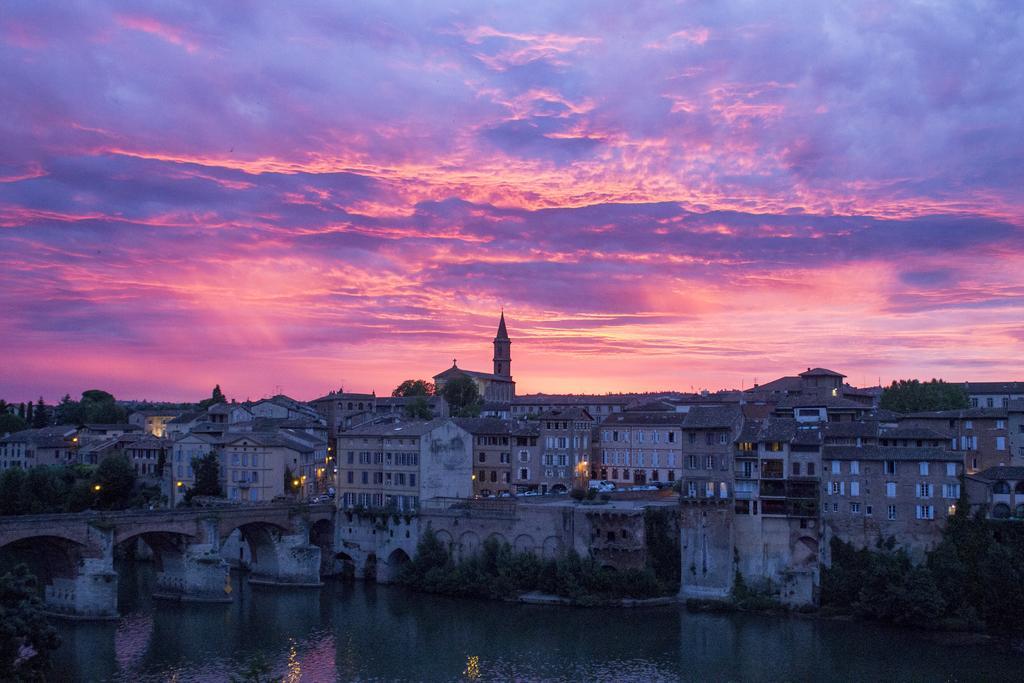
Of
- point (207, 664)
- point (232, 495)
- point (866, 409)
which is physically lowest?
point (207, 664)

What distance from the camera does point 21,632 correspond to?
38.6 meters

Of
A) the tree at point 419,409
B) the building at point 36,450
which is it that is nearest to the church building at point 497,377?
the tree at point 419,409

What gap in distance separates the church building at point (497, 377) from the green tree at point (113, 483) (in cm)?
6983

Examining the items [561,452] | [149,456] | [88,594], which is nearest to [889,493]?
[561,452]

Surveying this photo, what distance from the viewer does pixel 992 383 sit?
110188 millimetres

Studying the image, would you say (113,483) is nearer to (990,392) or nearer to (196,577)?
(196,577)

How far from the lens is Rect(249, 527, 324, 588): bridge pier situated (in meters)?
78.6

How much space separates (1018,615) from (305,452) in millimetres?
61853

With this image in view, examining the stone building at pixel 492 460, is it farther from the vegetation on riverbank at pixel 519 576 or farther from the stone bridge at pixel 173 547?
the vegetation on riverbank at pixel 519 576

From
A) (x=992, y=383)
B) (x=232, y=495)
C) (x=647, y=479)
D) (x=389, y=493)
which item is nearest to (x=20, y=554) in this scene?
(x=232, y=495)

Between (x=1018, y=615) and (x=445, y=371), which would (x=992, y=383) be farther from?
(x=445, y=371)

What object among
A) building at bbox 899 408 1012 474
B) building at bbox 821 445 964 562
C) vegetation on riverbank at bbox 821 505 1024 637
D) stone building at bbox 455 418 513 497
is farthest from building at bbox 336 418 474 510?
building at bbox 899 408 1012 474

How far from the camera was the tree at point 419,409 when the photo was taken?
12655 cm

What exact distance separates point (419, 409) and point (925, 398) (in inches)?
2366
